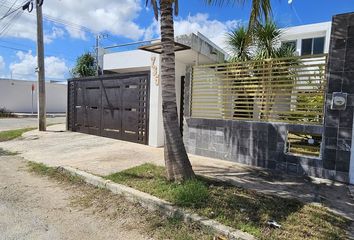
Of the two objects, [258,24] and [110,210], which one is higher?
[258,24]

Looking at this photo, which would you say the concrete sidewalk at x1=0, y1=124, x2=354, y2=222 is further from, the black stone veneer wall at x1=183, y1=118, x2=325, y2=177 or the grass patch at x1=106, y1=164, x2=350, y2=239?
the grass patch at x1=106, y1=164, x2=350, y2=239

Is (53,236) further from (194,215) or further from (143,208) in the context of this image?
(194,215)

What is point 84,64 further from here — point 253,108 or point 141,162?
point 253,108

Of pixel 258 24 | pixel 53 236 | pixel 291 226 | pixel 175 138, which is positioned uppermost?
pixel 258 24

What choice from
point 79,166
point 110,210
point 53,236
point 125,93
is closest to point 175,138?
point 110,210

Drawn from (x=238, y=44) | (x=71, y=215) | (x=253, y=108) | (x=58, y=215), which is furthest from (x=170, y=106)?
(x=238, y=44)

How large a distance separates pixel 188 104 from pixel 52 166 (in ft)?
13.1

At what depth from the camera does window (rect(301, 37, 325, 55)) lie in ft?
62.0

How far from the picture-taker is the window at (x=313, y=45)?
18.9 m

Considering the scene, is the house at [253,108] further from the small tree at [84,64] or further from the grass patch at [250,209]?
the small tree at [84,64]

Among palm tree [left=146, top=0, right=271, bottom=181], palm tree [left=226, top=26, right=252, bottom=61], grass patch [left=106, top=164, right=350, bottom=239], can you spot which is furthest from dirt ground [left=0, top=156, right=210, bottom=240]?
palm tree [left=226, top=26, right=252, bottom=61]

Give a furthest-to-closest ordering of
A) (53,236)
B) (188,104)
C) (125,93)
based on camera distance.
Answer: (125,93) < (188,104) < (53,236)

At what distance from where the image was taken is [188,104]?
803 cm

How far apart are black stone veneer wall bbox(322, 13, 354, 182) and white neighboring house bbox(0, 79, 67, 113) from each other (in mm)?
28938
